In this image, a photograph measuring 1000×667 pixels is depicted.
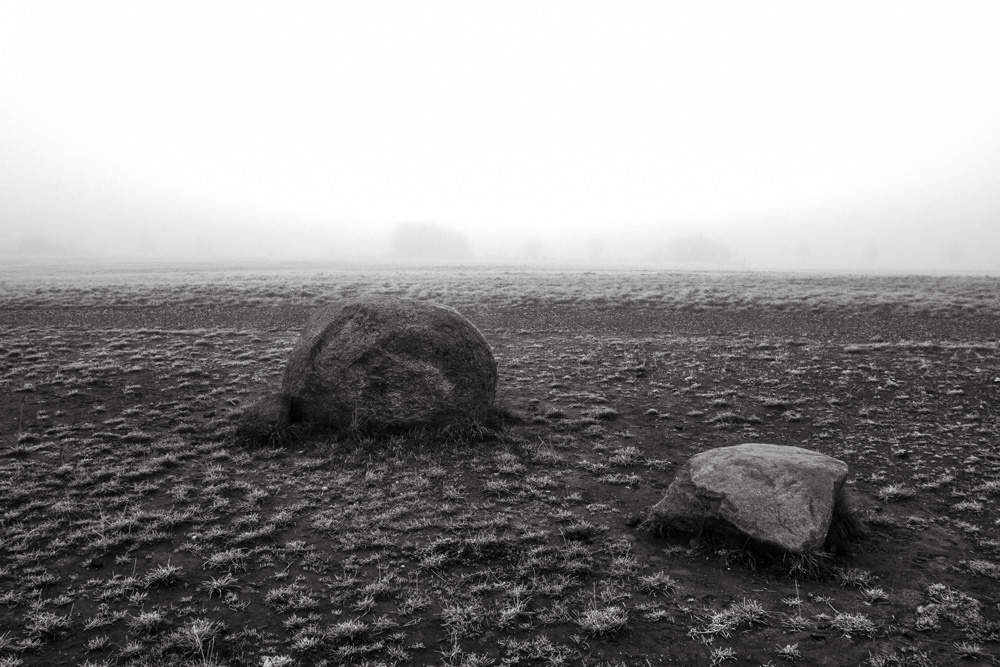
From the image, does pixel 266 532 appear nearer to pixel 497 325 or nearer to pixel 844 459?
pixel 844 459

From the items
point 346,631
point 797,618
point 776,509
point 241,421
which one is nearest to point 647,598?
point 797,618

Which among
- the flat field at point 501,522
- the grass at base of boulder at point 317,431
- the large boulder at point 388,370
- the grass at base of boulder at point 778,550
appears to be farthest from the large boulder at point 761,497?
the large boulder at point 388,370

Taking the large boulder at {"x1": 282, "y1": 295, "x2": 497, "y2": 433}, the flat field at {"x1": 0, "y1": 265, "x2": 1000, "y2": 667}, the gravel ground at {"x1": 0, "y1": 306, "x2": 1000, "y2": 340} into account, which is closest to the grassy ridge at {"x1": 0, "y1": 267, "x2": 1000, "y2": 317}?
the gravel ground at {"x1": 0, "y1": 306, "x2": 1000, "y2": 340}

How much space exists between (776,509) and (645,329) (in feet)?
54.0

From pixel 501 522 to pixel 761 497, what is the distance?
357 cm

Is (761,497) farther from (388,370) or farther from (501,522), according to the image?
(388,370)

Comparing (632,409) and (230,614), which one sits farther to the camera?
(632,409)

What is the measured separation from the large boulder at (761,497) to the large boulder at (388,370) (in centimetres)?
495

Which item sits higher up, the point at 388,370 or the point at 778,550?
the point at 388,370

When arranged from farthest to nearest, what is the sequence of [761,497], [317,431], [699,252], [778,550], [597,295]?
[699,252]
[597,295]
[317,431]
[761,497]
[778,550]

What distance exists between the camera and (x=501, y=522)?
26.3ft

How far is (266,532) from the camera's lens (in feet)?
24.9

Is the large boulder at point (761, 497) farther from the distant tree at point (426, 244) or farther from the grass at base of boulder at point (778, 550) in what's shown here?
the distant tree at point (426, 244)

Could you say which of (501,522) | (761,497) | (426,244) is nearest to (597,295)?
(501,522)
